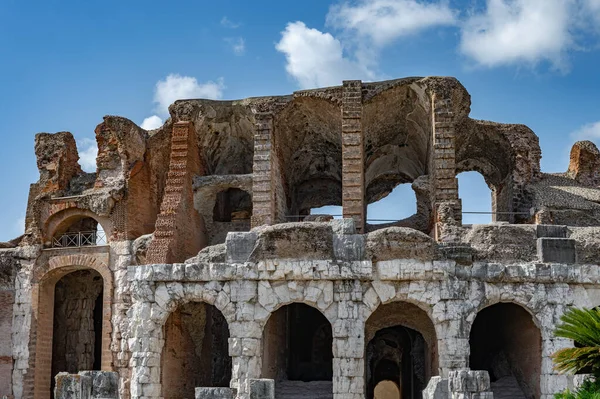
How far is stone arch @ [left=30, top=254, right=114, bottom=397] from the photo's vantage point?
24.9 metres

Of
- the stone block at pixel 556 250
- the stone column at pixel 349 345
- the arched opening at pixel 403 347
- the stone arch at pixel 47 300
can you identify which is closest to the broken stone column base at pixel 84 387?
the stone column at pixel 349 345

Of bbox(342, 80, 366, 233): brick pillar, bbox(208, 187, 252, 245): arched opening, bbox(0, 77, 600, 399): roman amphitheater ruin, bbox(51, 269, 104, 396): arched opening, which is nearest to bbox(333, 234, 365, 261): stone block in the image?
bbox(0, 77, 600, 399): roman amphitheater ruin

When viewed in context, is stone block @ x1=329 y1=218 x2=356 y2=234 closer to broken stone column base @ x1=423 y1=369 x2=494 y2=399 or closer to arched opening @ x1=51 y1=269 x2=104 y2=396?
broken stone column base @ x1=423 y1=369 x2=494 y2=399

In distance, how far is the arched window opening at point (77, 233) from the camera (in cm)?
2620

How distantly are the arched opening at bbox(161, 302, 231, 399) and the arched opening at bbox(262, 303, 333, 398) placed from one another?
83.9 inches

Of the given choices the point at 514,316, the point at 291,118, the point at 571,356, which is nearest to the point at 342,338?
the point at 514,316

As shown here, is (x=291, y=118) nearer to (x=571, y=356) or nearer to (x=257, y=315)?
(x=257, y=315)

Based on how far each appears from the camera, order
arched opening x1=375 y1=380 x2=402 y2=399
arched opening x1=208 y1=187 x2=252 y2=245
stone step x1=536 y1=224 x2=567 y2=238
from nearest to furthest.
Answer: stone step x1=536 y1=224 x2=567 y2=238, arched opening x1=208 y1=187 x2=252 y2=245, arched opening x1=375 y1=380 x2=402 y2=399

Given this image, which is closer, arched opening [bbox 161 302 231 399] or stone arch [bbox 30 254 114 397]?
arched opening [bbox 161 302 231 399]

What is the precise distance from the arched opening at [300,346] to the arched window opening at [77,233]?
658 centimetres

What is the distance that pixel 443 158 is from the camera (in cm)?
2239

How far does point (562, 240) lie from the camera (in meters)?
19.6

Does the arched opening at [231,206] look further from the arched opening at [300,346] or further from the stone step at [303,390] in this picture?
the stone step at [303,390]

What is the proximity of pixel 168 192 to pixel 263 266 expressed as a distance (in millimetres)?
5311
